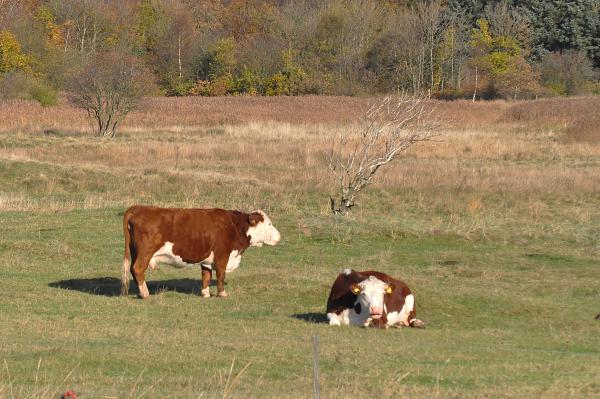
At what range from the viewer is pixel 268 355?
11.9 m

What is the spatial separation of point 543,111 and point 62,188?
39.8m

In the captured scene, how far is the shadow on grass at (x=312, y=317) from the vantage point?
1505 cm

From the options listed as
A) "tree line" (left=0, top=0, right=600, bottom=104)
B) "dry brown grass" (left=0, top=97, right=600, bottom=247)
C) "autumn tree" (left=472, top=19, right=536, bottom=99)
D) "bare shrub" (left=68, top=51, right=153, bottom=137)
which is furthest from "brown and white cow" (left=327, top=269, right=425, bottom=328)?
"autumn tree" (left=472, top=19, right=536, bottom=99)

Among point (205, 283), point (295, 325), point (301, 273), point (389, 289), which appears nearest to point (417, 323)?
point (389, 289)

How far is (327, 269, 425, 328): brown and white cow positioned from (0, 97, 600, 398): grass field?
0.25 metres

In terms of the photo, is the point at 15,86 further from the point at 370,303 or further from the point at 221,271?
the point at 370,303

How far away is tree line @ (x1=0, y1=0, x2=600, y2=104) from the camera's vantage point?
93.1 metres

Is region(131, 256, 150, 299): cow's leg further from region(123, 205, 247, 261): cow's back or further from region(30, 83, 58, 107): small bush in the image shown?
region(30, 83, 58, 107): small bush

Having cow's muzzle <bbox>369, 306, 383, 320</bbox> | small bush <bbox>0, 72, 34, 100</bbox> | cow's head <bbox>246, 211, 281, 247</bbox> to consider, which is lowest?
cow's muzzle <bbox>369, 306, 383, 320</bbox>

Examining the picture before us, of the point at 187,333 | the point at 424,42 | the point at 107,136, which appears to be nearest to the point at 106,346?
the point at 187,333

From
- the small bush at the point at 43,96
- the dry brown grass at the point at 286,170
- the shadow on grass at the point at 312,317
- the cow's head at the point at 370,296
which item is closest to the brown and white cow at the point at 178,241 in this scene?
the shadow on grass at the point at 312,317

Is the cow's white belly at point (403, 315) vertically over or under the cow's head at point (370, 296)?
under

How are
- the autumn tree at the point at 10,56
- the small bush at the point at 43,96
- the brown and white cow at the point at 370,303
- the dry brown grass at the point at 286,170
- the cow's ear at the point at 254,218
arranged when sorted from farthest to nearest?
1. the autumn tree at the point at 10,56
2. the small bush at the point at 43,96
3. the dry brown grass at the point at 286,170
4. the cow's ear at the point at 254,218
5. the brown and white cow at the point at 370,303

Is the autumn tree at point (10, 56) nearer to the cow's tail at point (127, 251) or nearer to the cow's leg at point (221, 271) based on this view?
the cow's tail at point (127, 251)
